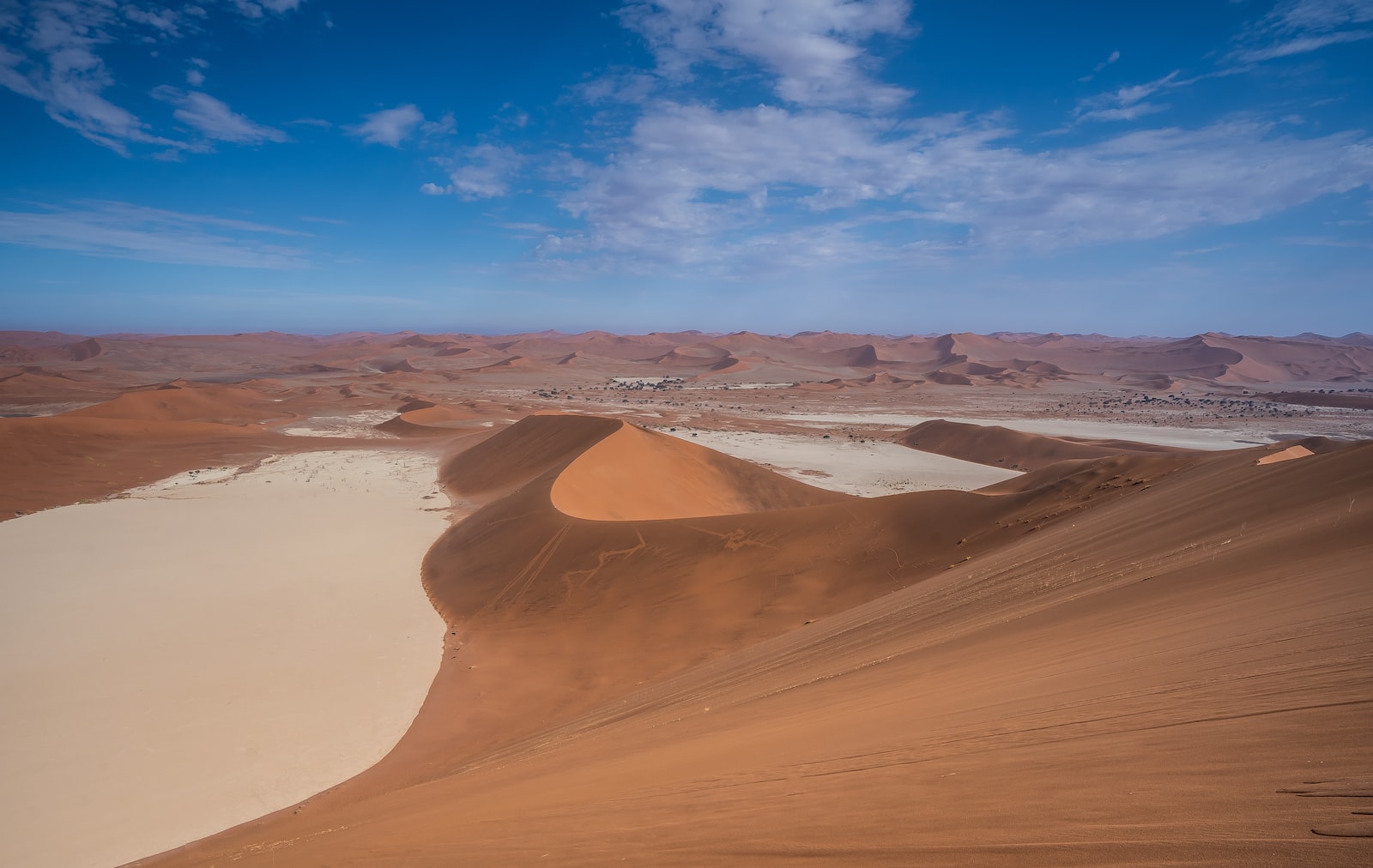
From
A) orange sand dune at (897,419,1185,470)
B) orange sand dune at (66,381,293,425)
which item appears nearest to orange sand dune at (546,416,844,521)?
orange sand dune at (897,419,1185,470)

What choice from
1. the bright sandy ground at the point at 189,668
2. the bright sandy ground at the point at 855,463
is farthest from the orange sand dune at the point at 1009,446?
the bright sandy ground at the point at 189,668

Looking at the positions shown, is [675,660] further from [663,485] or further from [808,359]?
[808,359]

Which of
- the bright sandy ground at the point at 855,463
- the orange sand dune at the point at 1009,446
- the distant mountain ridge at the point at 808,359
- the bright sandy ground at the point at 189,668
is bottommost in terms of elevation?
the bright sandy ground at the point at 189,668

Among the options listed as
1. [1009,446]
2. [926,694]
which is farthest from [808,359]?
[926,694]

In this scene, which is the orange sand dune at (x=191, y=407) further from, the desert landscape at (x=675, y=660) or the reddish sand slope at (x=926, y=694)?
the reddish sand slope at (x=926, y=694)

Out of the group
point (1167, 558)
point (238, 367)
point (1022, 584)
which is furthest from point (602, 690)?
point (238, 367)

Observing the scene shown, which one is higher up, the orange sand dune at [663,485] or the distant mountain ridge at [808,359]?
the distant mountain ridge at [808,359]
